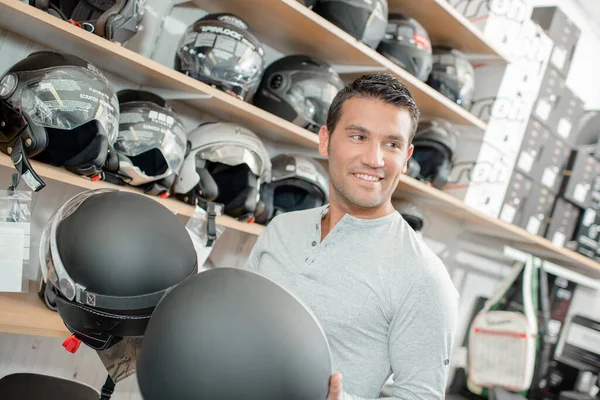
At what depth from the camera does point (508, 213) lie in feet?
9.60

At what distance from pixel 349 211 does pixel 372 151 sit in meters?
0.14

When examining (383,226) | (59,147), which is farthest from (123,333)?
(59,147)

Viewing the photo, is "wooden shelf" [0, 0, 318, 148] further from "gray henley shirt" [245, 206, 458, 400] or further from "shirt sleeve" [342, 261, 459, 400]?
"shirt sleeve" [342, 261, 459, 400]

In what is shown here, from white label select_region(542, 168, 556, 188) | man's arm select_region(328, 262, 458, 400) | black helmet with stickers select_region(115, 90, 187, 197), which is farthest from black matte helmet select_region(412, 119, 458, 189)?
man's arm select_region(328, 262, 458, 400)

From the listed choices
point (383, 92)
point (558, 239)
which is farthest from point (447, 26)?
point (383, 92)

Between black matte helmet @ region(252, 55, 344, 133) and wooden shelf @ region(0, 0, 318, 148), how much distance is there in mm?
74

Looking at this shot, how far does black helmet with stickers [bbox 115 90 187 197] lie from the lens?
1690 millimetres

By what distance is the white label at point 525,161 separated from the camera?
9.66ft

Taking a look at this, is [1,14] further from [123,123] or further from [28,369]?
[28,369]

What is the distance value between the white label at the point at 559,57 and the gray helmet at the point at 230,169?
186cm

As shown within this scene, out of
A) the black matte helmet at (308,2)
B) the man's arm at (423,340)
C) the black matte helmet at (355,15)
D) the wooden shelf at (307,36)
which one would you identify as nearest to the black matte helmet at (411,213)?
the wooden shelf at (307,36)

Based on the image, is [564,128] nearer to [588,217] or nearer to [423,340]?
[588,217]

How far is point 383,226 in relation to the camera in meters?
1.16

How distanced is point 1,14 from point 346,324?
118cm
